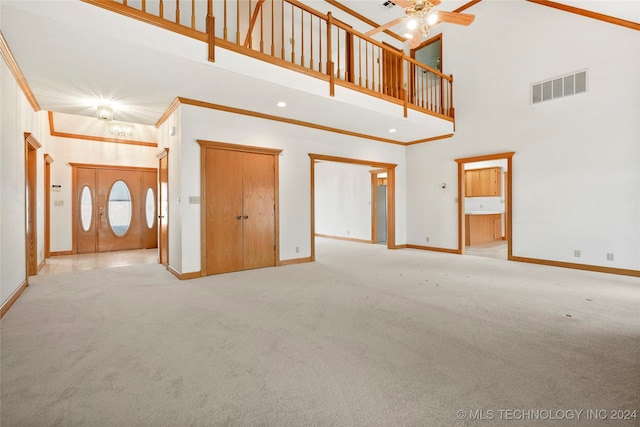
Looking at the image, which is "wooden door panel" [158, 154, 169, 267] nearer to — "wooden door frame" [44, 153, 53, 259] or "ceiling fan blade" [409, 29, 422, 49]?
"wooden door frame" [44, 153, 53, 259]

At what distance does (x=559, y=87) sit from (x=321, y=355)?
6.05 meters

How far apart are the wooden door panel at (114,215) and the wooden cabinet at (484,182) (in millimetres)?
9647

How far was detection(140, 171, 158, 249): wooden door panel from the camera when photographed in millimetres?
7773

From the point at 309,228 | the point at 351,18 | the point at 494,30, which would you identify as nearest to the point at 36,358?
the point at 309,228

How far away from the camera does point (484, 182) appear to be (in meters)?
9.27

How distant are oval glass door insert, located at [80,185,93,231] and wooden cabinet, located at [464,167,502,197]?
1059 cm

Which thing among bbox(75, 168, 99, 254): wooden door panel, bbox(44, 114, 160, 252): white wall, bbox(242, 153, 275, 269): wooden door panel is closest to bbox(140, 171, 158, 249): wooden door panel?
bbox(44, 114, 160, 252): white wall

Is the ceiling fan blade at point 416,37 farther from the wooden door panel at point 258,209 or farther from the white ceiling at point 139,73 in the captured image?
the wooden door panel at point 258,209

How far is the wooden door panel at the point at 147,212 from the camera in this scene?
777 cm

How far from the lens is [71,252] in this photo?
690cm

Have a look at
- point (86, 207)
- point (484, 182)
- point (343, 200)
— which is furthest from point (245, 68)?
point (484, 182)

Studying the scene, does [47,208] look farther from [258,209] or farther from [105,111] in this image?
[258,209]

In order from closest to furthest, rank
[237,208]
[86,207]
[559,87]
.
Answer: [237,208]
[559,87]
[86,207]

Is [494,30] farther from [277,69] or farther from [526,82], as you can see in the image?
[277,69]
